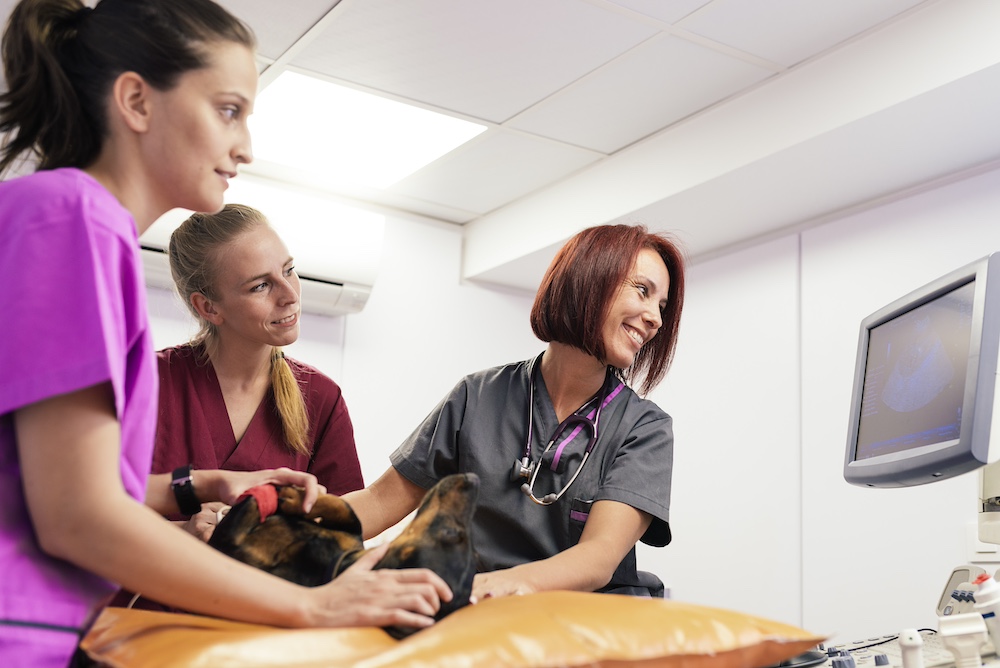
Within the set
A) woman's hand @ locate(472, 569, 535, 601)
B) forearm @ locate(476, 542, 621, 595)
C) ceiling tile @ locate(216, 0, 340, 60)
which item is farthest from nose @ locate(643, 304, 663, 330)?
ceiling tile @ locate(216, 0, 340, 60)

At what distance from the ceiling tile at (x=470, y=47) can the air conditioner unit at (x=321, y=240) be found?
857 millimetres

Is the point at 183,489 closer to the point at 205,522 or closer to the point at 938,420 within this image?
the point at 205,522

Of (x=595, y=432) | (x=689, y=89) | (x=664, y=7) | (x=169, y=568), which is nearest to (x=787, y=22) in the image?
(x=664, y=7)

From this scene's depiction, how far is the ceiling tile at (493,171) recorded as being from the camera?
373 cm

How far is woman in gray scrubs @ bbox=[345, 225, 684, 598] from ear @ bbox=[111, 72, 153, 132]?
94 centimetres

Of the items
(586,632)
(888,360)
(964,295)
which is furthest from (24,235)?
(888,360)

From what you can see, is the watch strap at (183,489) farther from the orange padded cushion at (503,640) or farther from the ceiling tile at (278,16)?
the ceiling tile at (278,16)

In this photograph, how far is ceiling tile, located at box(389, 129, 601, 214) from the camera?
3.73m

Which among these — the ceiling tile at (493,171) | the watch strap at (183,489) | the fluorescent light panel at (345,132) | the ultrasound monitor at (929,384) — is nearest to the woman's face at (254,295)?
the watch strap at (183,489)

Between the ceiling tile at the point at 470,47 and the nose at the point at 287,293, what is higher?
the ceiling tile at the point at 470,47

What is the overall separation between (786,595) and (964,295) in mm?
2207

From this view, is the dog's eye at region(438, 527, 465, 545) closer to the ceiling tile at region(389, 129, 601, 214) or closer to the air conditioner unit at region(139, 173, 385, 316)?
the ceiling tile at region(389, 129, 601, 214)

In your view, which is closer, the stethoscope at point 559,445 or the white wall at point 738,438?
the stethoscope at point 559,445

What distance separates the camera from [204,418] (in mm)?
1851
